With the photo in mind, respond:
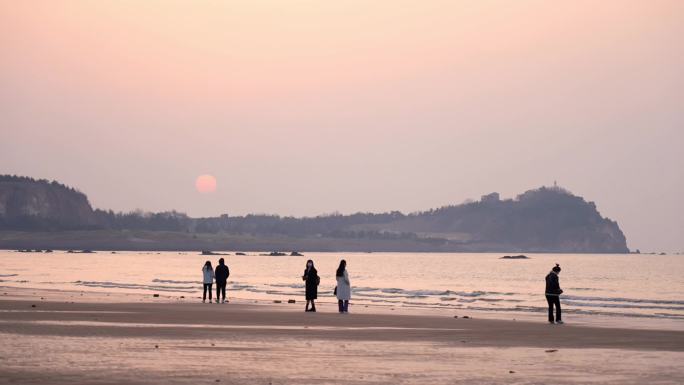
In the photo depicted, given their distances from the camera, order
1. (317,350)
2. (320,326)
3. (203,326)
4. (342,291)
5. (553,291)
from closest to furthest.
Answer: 1. (317,350)
2. (203,326)
3. (320,326)
4. (553,291)
5. (342,291)

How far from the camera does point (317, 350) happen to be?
77.3ft

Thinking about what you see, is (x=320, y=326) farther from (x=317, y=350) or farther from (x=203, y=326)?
(x=317, y=350)

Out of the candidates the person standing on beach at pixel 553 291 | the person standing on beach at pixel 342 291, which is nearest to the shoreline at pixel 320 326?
the person standing on beach at pixel 342 291

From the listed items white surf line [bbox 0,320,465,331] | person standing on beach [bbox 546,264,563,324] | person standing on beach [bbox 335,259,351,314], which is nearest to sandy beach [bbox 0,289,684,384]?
white surf line [bbox 0,320,465,331]

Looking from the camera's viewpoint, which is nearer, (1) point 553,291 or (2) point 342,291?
(1) point 553,291

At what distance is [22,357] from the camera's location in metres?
20.1

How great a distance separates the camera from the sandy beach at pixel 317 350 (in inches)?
724

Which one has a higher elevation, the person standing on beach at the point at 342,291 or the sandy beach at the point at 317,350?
the person standing on beach at the point at 342,291

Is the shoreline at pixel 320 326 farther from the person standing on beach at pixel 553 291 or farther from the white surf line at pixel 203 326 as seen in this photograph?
the person standing on beach at pixel 553 291

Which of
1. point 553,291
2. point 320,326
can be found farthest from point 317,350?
point 553,291

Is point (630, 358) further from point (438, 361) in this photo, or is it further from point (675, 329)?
point (675, 329)

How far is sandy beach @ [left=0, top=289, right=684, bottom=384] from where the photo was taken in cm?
1839

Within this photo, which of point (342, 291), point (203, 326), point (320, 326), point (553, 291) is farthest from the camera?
point (342, 291)

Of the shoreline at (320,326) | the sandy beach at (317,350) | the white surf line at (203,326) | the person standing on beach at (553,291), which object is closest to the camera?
the sandy beach at (317,350)
